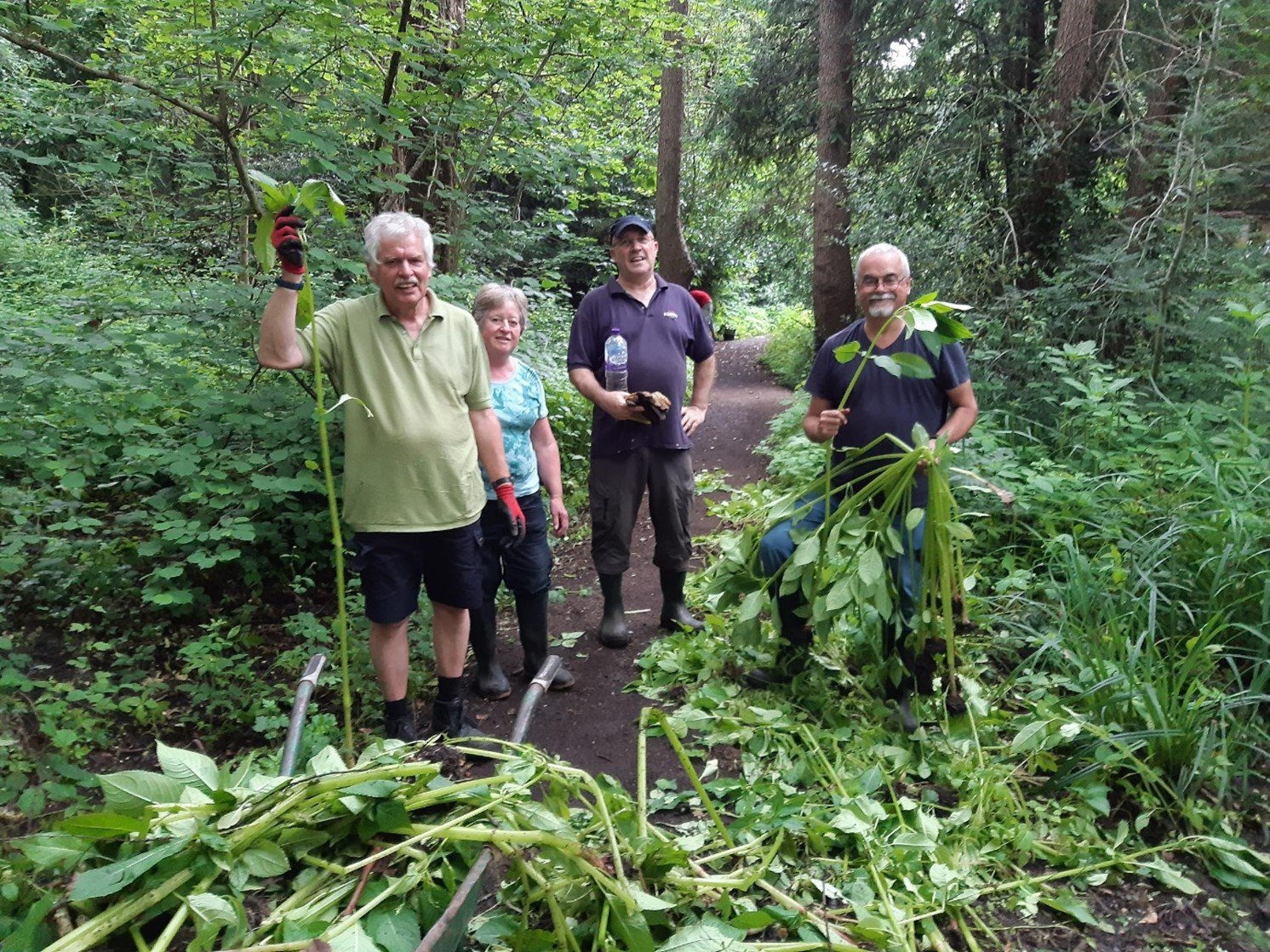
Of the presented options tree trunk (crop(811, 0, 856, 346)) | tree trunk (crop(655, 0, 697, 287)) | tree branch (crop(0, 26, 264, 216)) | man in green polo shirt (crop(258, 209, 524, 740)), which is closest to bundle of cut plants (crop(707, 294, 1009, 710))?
man in green polo shirt (crop(258, 209, 524, 740))

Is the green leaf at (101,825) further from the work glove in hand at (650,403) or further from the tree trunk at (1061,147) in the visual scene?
the tree trunk at (1061,147)

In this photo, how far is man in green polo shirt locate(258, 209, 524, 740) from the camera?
2609 millimetres

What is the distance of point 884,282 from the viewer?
2984 mm

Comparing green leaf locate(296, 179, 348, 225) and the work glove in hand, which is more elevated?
green leaf locate(296, 179, 348, 225)

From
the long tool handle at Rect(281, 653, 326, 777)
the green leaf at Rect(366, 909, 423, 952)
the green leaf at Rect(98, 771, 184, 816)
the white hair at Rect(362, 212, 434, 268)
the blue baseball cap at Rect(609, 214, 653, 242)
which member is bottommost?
the long tool handle at Rect(281, 653, 326, 777)

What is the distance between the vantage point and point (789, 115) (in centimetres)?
1027

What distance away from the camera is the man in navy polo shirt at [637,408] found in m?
3.72

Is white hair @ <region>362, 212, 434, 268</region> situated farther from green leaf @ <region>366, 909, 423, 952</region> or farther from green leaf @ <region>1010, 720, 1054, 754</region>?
green leaf @ <region>1010, 720, 1054, 754</region>

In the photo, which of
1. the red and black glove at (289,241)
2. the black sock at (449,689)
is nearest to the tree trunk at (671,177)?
the black sock at (449,689)

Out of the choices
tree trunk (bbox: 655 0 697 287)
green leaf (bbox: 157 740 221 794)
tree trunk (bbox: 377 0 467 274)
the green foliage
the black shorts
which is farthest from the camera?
the green foliage

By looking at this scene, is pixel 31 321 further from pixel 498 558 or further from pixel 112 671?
pixel 498 558

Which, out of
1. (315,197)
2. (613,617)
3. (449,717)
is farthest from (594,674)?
(315,197)

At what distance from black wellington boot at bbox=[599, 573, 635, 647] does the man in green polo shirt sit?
123 centimetres

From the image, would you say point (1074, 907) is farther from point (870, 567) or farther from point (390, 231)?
point (390, 231)
